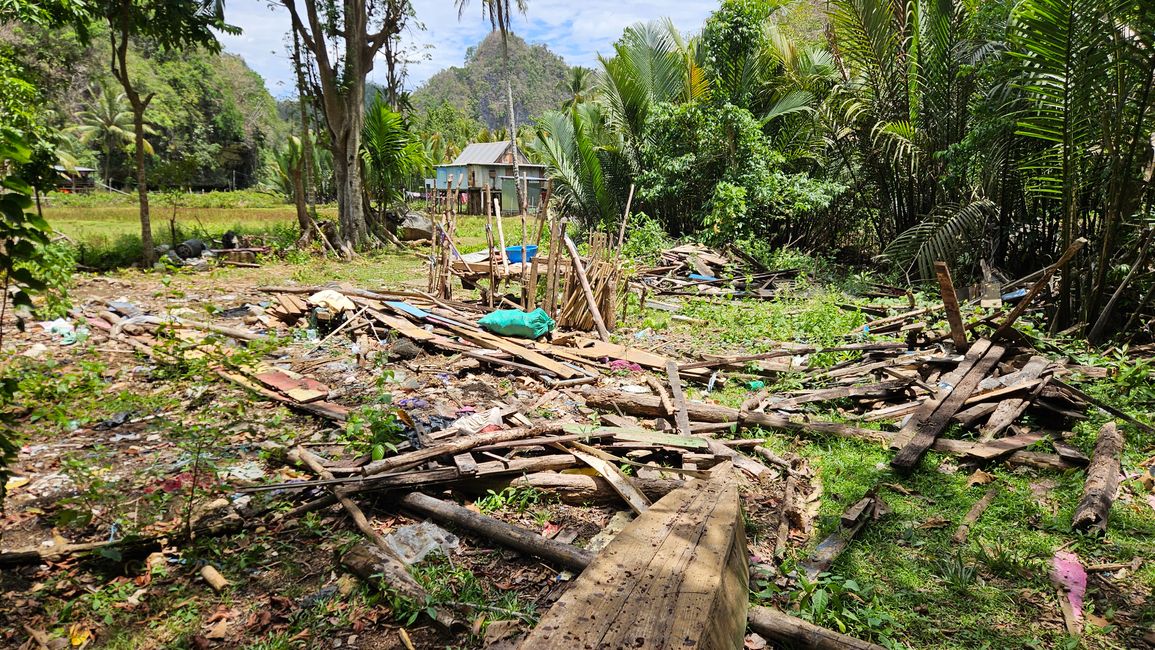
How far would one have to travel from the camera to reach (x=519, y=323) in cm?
663

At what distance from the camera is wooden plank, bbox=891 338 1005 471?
12.9 ft

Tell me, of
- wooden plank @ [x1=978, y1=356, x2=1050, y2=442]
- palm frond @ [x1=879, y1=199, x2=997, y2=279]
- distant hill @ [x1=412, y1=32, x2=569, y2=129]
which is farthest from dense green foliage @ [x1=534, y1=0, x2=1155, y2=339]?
distant hill @ [x1=412, y1=32, x2=569, y2=129]

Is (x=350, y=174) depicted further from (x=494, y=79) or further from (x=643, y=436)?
(x=494, y=79)

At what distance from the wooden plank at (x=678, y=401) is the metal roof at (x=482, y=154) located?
99.1 ft

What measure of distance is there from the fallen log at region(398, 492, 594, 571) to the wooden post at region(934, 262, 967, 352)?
3614 mm

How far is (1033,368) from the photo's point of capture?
15.3 ft

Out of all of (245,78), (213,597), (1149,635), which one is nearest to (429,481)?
(213,597)

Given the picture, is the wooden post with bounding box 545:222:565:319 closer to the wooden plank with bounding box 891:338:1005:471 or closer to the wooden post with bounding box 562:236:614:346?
the wooden post with bounding box 562:236:614:346

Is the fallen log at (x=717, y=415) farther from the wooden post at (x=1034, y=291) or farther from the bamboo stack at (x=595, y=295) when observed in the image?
the bamboo stack at (x=595, y=295)

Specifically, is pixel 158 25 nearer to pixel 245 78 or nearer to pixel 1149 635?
pixel 1149 635

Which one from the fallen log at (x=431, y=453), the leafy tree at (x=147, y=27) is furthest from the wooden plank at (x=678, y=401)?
the leafy tree at (x=147, y=27)

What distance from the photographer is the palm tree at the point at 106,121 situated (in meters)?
38.4

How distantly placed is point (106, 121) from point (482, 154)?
23.6 meters

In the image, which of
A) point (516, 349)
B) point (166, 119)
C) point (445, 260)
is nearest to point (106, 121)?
point (166, 119)
